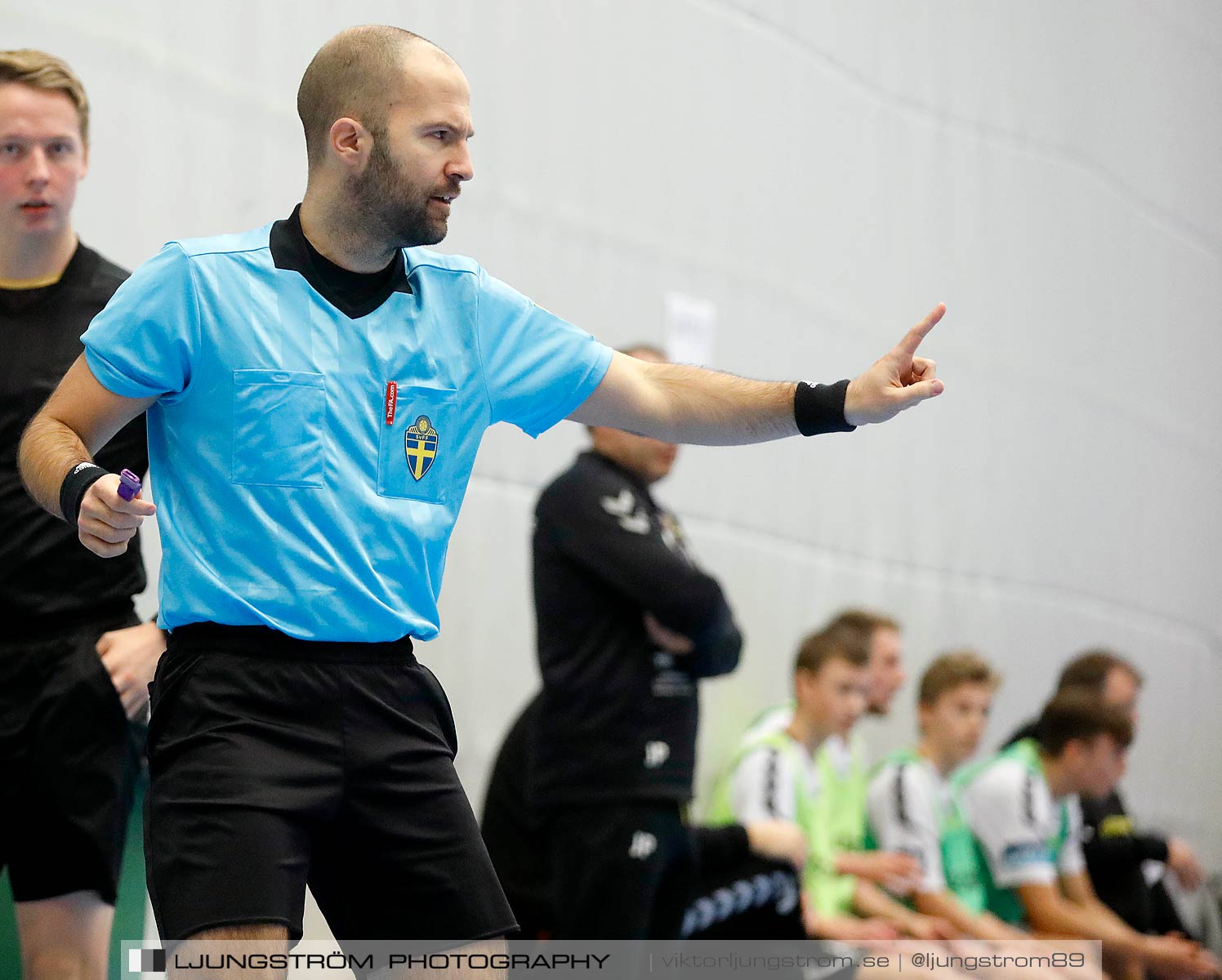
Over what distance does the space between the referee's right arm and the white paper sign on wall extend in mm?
4039

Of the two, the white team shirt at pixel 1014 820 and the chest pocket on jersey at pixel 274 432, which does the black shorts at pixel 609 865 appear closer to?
the chest pocket on jersey at pixel 274 432

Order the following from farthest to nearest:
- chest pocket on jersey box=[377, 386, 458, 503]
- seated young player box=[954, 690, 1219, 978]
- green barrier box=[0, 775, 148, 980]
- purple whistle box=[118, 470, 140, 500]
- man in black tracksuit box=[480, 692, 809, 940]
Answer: seated young player box=[954, 690, 1219, 978] → man in black tracksuit box=[480, 692, 809, 940] → green barrier box=[0, 775, 148, 980] → chest pocket on jersey box=[377, 386, 458, 503] → purple whistle box=[118, 470, 140, 500]

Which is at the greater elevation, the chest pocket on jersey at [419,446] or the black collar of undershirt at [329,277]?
the black collar of undershirt at [329,277]

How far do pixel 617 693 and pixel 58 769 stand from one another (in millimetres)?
1770

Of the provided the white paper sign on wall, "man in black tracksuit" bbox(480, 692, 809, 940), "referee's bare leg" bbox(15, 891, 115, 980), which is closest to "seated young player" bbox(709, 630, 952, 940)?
"man in black tracksuit" bbox(480, 692, 809, 940)

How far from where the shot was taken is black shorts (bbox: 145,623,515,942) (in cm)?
241

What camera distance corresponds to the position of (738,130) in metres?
7.18

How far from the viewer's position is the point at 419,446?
2.71 meters

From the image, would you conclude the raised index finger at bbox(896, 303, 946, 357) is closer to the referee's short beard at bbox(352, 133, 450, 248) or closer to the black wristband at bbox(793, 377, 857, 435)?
the black wristband at bbox(793, 377, 857, 435)

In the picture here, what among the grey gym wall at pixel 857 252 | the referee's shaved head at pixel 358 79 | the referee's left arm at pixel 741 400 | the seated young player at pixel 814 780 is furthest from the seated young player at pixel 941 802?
the referee's shaved head at pixel 358 79

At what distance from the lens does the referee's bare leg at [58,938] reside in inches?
140

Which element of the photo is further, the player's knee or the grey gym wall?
the grey gym wall

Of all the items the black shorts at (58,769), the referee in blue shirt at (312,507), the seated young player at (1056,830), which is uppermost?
the referee in blue shirt at (312,507)

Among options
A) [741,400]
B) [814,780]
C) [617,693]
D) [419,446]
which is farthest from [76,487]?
[814,780]
